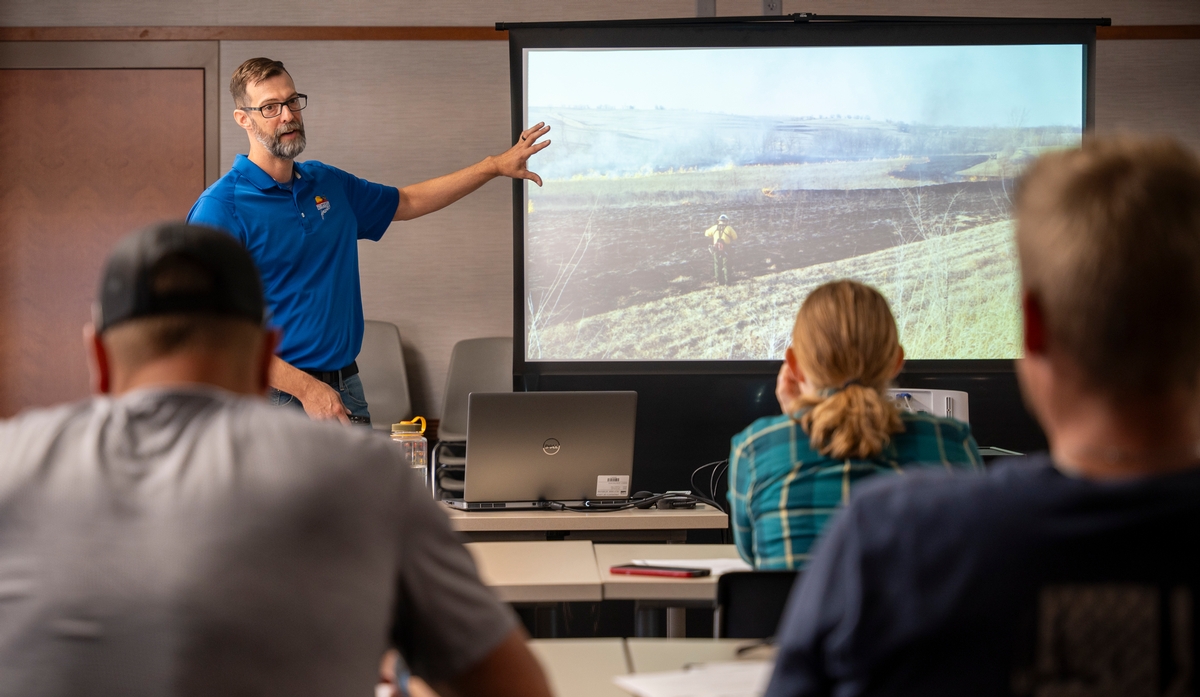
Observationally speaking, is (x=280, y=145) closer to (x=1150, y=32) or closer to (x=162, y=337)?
(x=162, y=337)

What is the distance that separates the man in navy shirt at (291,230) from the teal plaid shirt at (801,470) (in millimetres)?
1683

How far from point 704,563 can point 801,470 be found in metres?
0.41

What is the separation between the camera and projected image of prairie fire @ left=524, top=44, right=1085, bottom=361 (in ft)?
13.8

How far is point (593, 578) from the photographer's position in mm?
1881

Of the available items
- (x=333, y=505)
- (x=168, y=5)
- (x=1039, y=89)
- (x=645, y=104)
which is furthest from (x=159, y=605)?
(x=168, y=5)

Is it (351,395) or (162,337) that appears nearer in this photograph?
(162,337)

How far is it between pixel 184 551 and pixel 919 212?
3951mm

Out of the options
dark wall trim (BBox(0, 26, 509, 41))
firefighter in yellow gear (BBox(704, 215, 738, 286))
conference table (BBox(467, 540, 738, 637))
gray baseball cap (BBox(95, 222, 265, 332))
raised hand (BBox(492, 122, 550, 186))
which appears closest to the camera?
gray baseball cap (BBox(95, 222, 265, 332))

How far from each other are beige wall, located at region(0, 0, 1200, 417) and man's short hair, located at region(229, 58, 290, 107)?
6.19 ft

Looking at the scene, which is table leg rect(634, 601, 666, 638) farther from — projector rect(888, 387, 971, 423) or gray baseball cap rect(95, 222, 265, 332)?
projector rect(888, 387, 971, 423)

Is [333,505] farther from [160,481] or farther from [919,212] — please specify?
[919,212]

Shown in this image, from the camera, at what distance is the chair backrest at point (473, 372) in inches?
197

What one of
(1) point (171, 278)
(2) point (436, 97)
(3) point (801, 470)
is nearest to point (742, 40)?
(2) point (436, 97)

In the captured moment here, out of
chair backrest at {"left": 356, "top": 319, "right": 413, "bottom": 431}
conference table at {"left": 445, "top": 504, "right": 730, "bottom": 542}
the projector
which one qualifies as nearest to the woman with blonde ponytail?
conference table at {"left": 445, "top": 504, "right": 730, "bottom": 542}
